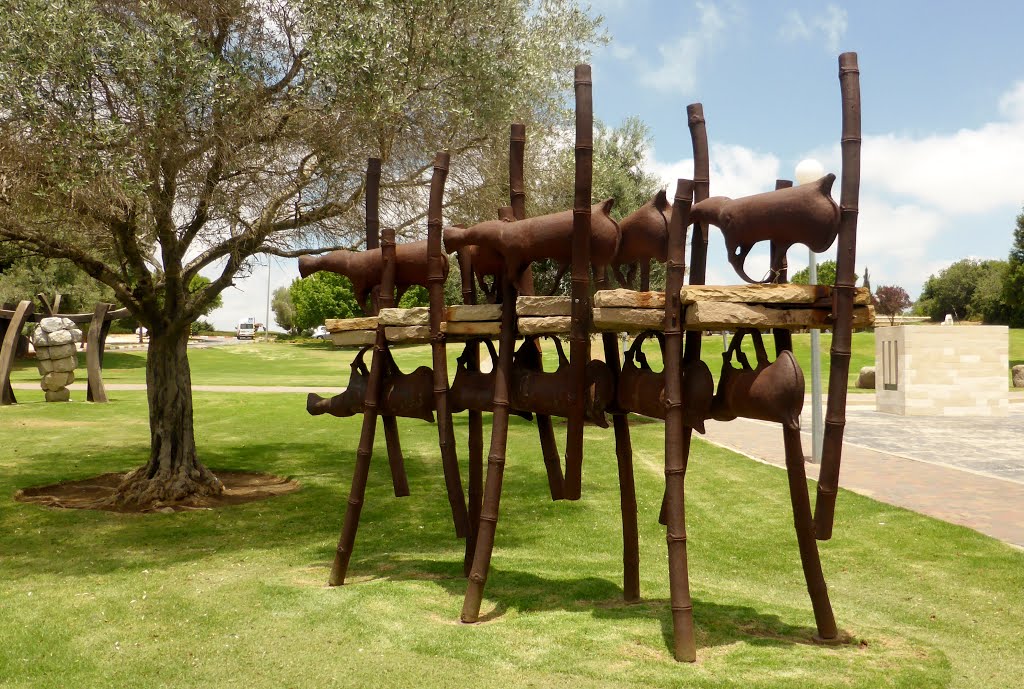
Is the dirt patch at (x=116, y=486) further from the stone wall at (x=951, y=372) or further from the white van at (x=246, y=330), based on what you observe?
the white van at (x=246, y=330)

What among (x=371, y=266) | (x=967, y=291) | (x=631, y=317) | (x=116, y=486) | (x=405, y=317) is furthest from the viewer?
(x=967, y=291)

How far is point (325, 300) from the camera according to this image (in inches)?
2977

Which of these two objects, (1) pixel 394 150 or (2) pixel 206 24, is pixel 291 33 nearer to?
(2) pixel 206 24

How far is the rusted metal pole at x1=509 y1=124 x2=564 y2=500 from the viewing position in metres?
6.61

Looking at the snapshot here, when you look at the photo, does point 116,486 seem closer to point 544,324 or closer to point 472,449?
point 472,449

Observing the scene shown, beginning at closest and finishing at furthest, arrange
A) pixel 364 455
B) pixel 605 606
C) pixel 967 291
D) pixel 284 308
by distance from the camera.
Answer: pixel 605 606, pixel 364 455, pixel 967 291, pixel 284 308

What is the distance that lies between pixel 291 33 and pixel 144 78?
91.9 inches

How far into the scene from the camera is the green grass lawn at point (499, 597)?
209 inches

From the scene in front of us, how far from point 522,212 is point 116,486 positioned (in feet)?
29.5

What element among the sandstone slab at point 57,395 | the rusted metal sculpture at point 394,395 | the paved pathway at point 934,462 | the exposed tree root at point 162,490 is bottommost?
the paved pathway at point 934,462

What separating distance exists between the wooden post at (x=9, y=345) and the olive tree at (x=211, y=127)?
12.9 m

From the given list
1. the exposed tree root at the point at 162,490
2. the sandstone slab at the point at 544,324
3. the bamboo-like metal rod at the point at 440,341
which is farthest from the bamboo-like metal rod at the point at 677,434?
the exposed tree root at the point at 162,490

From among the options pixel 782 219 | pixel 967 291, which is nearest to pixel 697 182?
pixel 782 219

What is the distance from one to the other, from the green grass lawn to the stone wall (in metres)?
12.9
